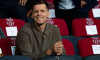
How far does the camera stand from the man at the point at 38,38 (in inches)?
48.8

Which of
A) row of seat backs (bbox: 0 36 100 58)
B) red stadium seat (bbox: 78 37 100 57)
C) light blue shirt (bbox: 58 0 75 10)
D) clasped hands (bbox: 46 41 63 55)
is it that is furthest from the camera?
light blue shirt (bbox: 58 0 75 10)

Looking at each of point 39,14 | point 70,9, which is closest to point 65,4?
point 70,9

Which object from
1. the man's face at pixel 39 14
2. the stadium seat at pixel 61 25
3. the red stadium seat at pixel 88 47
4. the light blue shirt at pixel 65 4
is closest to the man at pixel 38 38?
the man's face at pixel 39 14

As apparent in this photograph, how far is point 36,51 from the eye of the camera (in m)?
1.28

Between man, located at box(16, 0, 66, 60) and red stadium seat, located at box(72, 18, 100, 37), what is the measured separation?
0.46m

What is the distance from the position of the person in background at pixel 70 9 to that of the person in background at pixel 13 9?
27 centimetres

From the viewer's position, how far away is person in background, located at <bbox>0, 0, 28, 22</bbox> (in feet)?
5.63

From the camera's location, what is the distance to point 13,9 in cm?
172

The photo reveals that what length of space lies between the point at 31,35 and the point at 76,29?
564mm

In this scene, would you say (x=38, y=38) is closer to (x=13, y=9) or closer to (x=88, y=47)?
(x=88, y=47)

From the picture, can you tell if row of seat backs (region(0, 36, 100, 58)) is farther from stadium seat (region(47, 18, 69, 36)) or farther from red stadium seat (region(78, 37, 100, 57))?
stadium seat (region(47, 18, 69, 36))

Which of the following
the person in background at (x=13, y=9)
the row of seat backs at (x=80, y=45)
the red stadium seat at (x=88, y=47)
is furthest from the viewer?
the person in background at (x=13, y=9)

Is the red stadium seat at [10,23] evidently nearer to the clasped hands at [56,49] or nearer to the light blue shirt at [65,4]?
the light blue shirt at [65,4]

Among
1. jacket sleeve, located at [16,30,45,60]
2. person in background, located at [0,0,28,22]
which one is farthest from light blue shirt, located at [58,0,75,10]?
jacket sleeve, located at [16,30,45,60]
